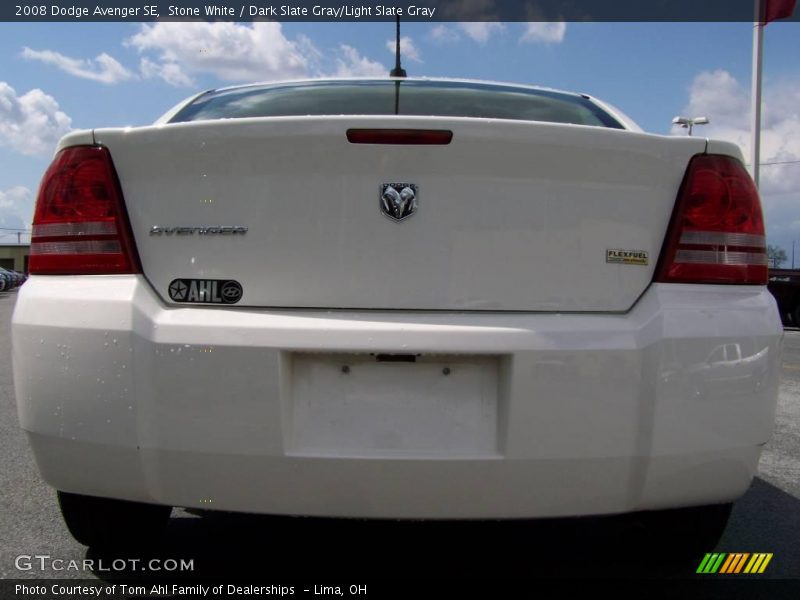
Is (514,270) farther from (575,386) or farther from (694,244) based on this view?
(694,244)

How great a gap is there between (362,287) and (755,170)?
1938 centimetres

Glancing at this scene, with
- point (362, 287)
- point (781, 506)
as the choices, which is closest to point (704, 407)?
point (362, 287)

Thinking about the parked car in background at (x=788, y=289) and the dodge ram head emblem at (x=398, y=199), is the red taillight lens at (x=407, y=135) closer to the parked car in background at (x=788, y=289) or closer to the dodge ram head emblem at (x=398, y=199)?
the dodge ram head emblem at (x=398, y=199)

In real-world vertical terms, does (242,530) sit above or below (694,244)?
below

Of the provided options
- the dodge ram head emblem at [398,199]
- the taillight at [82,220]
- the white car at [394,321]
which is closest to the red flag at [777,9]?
the white car at [394,321]

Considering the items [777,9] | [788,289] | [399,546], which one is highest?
[777,9]

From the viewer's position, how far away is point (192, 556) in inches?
95.0

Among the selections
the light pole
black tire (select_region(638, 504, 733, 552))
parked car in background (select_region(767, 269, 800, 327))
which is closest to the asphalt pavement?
black tire (select_region(638, 504, 733, 552))

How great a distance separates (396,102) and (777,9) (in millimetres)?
15192

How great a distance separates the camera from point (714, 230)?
1942 mm

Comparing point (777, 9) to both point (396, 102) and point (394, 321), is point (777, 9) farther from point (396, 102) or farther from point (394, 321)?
point (394, 321)

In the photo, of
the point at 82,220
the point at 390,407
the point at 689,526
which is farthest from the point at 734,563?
the point at 82,220

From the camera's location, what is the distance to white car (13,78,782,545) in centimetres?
175

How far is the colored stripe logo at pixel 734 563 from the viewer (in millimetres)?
2342
